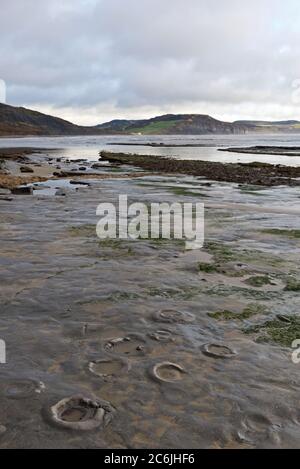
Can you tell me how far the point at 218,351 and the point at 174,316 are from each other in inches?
43.4

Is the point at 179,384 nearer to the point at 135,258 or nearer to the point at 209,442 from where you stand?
the point at 209,442

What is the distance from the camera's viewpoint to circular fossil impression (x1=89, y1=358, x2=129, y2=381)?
451cm

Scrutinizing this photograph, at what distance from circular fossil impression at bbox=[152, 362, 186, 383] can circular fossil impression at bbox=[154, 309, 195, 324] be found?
47.2 inches

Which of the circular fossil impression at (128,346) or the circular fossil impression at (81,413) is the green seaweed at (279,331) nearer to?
the circular fossil impression at (128,346)

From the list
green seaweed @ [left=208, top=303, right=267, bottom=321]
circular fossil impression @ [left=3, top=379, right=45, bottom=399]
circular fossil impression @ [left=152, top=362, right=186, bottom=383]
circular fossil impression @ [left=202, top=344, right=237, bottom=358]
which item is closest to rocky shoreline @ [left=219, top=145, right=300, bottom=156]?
green seaweed @ [left=208, top=303, right=267, bottom=321]

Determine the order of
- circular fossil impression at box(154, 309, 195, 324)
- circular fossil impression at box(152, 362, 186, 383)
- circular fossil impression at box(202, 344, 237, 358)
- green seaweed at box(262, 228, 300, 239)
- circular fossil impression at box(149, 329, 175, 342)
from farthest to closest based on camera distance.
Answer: green seaweed at box(262, 228, 300, 239) → circular fossil impression at box(154, 309, 195, 324) → circular fossil impression at box(149, 329, 175, 342) → circular fossil impression at box(202, 344, 237, 358) → circular fossil impression at box(152, 362, 186, 383)

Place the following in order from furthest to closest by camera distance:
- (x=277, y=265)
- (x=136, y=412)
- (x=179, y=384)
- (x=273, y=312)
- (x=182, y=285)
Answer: (x=277, y=265) → (x=182, y=285) → (x=273, y=312) → (x=179, y=384) → (x=136, y=412)

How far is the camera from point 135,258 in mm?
9297

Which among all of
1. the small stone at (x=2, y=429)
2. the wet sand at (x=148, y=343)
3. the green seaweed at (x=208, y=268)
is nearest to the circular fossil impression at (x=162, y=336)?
the wet sand at (x=148, y=343)

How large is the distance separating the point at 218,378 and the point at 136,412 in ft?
3.44

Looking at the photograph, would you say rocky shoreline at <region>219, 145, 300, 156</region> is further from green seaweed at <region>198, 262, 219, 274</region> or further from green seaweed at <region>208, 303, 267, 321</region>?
green seaweed at <region>208, 303, 267, 321</region>

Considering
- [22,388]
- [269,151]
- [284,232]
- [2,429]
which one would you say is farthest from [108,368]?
[269,151]

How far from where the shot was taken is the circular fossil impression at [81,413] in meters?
3.70

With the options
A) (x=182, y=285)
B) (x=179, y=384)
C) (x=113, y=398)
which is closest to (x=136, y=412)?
(x=113, y=398)
